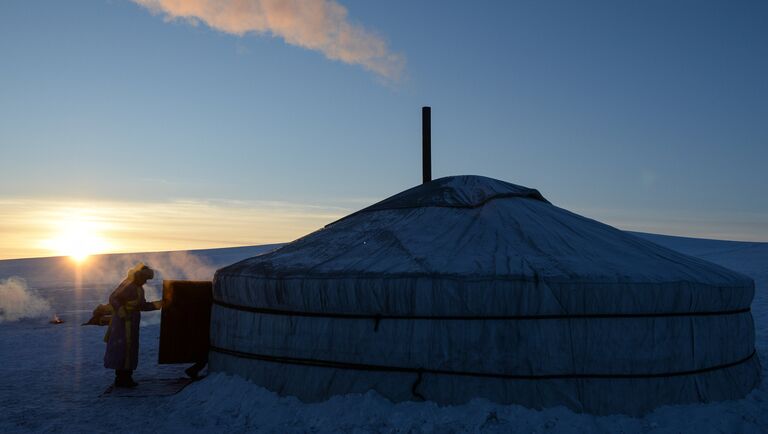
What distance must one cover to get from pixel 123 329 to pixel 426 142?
13.8 feet

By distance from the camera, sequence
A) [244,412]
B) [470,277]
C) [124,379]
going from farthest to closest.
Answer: [124,379]
[244,412]
[470,277]

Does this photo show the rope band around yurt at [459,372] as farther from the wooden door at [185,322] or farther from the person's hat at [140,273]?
the person's hat at [140,273]

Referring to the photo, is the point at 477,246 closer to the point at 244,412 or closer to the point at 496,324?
the point at 496,324

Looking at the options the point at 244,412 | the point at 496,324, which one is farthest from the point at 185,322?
the point at 496,324

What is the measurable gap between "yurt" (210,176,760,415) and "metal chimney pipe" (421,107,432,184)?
8.46ft

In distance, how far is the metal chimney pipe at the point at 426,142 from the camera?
28.1 ft

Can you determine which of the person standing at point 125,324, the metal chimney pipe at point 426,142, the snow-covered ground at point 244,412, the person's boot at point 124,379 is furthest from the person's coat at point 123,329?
the metal chimney pipe at point 426,142

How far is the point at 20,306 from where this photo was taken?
1823 centimetres

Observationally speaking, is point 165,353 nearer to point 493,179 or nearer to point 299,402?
point 299,402

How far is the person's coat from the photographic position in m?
6.45

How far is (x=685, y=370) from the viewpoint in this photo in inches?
211

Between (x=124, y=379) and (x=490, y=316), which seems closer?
(x=490, y=316)

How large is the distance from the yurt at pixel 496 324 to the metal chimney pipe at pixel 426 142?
2.58 meters

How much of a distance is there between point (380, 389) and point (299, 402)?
719 mm
